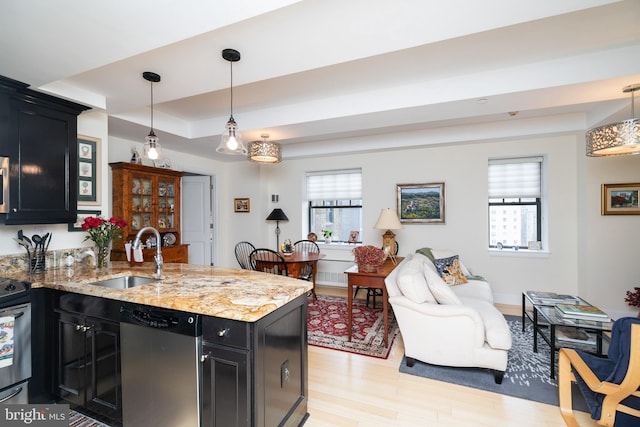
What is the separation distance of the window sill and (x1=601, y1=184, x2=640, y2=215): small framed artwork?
2.86 ft

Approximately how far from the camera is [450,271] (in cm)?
372

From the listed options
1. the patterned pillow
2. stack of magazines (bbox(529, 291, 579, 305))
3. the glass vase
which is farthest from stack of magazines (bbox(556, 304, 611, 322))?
the glass vase

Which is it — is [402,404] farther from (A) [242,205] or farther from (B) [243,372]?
(A) [242,205]

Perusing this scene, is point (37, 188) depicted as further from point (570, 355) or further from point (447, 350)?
point (570, 355)

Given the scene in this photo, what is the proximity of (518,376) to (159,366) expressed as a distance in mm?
2789

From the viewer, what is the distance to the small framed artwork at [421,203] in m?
4.68

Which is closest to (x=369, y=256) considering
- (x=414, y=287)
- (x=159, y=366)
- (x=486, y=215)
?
(x=414, y=287)

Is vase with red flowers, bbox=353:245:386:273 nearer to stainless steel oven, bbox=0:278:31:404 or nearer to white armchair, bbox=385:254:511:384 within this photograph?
white armchair, bbox=385:254:511:384

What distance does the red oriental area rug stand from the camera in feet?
9.92

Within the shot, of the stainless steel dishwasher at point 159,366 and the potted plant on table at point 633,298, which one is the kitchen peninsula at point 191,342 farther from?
the potted plant on table at point 633,298

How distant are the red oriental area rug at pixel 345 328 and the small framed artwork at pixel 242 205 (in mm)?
2253

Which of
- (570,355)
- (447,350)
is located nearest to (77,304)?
(447,350)

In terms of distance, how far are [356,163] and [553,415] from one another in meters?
4.09

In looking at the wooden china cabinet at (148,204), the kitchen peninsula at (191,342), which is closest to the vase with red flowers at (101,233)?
the kitchen peninsula at (191,342)
